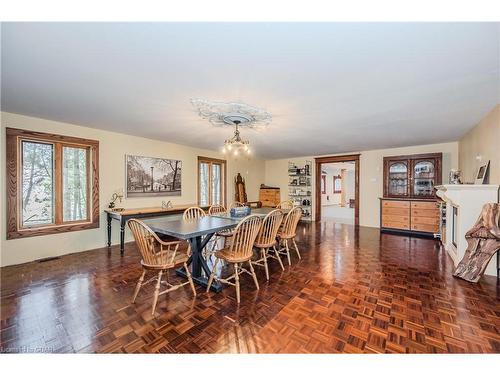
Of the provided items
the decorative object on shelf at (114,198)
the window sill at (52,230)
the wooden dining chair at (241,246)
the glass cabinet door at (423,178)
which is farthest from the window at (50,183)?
the glass cabinet door at (423,178)

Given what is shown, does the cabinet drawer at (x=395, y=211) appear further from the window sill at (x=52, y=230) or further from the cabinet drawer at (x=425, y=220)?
the window sill at (x=52, y=230)

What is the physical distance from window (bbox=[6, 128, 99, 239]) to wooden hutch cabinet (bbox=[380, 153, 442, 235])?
6.67 meters

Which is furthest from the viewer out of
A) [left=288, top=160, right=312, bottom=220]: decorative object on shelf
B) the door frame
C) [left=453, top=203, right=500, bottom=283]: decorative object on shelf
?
[left=288, top=160, right=312, bottom=220]: decorative object on shelf

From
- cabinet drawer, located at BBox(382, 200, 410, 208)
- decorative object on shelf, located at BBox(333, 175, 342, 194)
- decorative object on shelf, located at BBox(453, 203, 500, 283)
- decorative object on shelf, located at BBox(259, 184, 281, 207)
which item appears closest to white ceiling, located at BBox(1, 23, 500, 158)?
decorative object on shelf, located at BBox(453, 203, 500, 283)

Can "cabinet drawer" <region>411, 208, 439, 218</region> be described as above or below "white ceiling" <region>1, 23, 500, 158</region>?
below

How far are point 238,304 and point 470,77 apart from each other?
10.3 feet

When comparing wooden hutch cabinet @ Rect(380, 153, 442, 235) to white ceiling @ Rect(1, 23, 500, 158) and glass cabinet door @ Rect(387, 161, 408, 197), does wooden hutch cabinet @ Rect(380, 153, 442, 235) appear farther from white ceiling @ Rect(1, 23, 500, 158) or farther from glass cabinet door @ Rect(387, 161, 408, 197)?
white ceiling @ Rect(1, 23, 500, 158)

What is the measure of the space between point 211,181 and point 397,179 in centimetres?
508

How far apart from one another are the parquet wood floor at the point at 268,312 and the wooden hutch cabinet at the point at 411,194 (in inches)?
89.8

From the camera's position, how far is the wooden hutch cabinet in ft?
16.9

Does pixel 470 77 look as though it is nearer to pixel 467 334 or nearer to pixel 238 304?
pixel 467 334

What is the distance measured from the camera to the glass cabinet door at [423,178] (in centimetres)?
536

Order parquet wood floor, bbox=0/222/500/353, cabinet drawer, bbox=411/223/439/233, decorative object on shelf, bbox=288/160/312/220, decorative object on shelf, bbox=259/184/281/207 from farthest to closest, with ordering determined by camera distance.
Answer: decorative object on shelf, bbox=259/184/281/207
decorative object on shelf, bbox=288/160/312/220
cabinet drawer, bbox=411/223/439/233
parquet wood floor, bbox=0/222/500/353

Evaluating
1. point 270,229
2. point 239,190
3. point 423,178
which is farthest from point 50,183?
point 423,178
